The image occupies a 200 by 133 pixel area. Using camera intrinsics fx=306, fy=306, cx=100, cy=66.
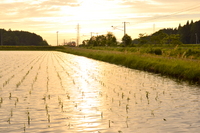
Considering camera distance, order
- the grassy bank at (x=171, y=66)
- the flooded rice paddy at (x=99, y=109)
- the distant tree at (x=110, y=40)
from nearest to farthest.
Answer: the flooded rice paddy at (x=99, y=109), the grassy bank at (x=171, y=66), the distant tree at (x=110, y=40)

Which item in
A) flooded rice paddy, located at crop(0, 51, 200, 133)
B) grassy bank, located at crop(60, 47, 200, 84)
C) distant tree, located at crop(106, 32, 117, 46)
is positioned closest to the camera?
flooded rice paddy, located at crop(0, 51, 200, 133)

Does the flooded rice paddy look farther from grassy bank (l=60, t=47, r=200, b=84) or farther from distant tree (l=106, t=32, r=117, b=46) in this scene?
distant tree (l=106, t=32, r=117, b=46)

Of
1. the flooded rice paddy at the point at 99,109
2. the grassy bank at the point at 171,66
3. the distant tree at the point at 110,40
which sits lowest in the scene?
the flooded rice paddy at the point at 99,109

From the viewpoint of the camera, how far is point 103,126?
7.71 m

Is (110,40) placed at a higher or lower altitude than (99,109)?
higher

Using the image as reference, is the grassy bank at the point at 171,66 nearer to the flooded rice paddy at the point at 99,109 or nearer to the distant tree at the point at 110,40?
the flooded rice paddy at the point at 99,109

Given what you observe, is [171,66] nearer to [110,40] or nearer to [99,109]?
[99,109]

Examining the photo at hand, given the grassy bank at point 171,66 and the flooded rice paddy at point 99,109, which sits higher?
the grassy bank at point 171,66

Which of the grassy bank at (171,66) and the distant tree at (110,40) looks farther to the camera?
the distant tree at (110,40)

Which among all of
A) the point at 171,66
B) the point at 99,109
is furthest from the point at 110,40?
the point at 99,109

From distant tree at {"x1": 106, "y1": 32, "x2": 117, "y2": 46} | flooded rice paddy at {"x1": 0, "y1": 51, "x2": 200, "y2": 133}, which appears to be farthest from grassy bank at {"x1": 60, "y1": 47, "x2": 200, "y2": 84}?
distant tree at {"x1": 106, "y1": 32, "x2": 117, "y2": 46}

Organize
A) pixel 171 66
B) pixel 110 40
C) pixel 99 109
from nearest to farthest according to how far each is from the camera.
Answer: pixel 99 109
pixel 171 66
pixel 110 40

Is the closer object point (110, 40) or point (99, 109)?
point (99, 109)

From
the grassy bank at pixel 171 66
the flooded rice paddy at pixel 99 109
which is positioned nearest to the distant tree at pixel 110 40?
the grassy bank at pixel 171 66
